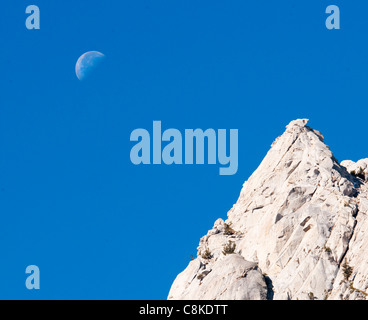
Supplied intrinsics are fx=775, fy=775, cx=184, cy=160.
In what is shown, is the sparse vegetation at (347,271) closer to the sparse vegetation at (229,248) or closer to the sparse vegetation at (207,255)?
the sparse vegetation at (229,248)

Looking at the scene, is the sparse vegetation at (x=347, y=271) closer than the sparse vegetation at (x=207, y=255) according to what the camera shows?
Yes

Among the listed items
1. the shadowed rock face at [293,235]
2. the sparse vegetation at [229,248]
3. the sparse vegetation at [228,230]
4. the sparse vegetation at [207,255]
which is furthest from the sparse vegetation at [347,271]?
the sparse vegetation at [228,230]

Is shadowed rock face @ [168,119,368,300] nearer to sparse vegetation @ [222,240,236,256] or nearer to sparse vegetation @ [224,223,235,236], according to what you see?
sparse vegetation @ [224,223,235,236]

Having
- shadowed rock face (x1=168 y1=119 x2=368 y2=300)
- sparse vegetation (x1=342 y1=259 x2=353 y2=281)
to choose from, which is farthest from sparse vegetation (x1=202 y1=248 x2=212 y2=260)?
sparse vegetation (x1=342 y1=259 x2=353 y2=281)

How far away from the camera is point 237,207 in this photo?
108625 mm

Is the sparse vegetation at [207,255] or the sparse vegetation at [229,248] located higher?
the sparse vegetation at [229,248]

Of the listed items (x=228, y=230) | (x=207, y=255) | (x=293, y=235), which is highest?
(x=228, y=230)

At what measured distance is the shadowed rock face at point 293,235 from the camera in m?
82.4

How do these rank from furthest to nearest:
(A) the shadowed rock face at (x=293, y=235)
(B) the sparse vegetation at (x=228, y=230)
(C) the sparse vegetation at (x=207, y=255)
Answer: (B) the sparse vegetation at (x=228, y=230) → (C) the sparse vegetation at (x=207, y=255) → (A) the shadowed rock face at (x=293, y=235)

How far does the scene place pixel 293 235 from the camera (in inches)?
3541

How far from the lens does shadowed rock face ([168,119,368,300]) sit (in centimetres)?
8238

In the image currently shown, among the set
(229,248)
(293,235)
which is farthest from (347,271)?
(229,248)

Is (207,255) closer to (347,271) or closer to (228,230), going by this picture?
(228,230)

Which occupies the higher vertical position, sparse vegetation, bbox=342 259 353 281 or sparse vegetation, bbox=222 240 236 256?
sparse vegetation, bbox=222 240 236 256
